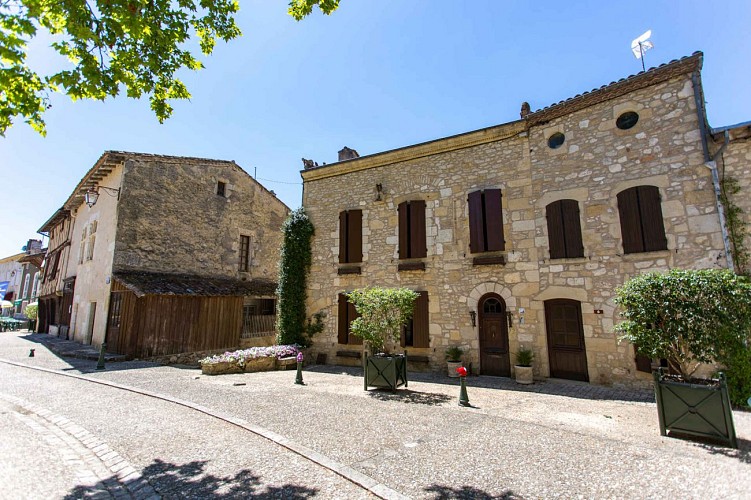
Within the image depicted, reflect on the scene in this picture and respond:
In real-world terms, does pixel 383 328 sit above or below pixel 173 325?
above

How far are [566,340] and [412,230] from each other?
502 cm

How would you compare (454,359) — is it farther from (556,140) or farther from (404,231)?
(556,140)

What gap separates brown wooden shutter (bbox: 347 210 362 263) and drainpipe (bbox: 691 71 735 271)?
28.5 ft

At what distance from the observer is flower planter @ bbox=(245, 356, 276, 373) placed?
10.3m

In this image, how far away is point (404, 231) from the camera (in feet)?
36.0

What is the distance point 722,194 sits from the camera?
7105 mm

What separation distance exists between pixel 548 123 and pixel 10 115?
10360 mm

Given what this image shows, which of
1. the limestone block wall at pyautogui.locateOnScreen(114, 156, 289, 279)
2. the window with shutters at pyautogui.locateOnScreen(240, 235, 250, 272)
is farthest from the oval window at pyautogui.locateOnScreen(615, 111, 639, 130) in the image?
the window with shutters at pyautogui.locateOnScreen(240, 235, 250, 272)

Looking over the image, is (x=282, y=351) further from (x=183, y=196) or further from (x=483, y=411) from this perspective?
(x=183, y=196)

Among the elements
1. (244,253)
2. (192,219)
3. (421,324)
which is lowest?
(421,324)

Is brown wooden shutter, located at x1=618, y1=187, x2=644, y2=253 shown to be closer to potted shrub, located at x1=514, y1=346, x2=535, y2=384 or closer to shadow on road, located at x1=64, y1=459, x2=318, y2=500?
potted shrub, located at x1=514, y1=346, x2=535, y2=384

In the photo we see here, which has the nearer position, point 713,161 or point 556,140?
point 713,161

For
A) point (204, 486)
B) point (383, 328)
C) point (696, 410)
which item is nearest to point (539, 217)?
point (383, 328)

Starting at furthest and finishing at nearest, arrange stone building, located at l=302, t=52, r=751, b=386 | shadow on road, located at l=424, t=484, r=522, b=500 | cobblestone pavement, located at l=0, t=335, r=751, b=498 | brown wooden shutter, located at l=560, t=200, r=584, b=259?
1. brown wooden shutter, located at l=560, t=200, r=584, b=259
2. stone building, located at l=302, t=52, r=751, b=386
3. cobblestone pavement, located at l=0, t=335, r=751, b=498
4. shadow on road, located at l=424, t=484, r=522, b=500
